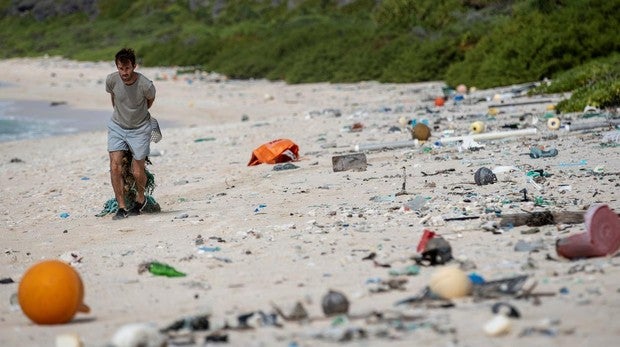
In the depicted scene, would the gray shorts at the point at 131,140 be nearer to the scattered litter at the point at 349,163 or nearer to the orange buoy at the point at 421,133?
the scattered litter at the point at 349,163

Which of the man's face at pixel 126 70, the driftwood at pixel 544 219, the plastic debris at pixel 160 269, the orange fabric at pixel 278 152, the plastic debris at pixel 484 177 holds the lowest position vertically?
the plastic debris at pixel 160 269

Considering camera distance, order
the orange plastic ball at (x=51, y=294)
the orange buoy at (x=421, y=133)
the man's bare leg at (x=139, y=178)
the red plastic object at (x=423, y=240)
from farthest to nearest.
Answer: the orange buoy at (x=421, y=133)
the man's bare leg at (x=139, y=178)
the red plastic object at (x=423, y=240)
the orange plastic ball at (x=51, y=294)

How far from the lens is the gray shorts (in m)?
8.12

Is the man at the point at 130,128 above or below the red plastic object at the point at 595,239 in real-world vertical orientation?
above

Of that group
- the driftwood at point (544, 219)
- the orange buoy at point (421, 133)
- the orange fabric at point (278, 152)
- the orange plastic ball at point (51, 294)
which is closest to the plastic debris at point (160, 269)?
the orange plastic ball at point (51, 294)

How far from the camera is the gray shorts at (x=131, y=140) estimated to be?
8117 millimetres

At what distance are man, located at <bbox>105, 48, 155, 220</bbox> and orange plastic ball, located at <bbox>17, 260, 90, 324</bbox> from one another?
11.3ft

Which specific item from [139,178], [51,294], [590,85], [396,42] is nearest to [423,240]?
[51,294]

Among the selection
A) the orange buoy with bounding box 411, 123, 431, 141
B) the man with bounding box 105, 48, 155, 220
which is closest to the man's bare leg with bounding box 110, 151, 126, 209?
the man with bounding box 105, 48, 155, 220

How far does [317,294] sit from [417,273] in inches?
22.6

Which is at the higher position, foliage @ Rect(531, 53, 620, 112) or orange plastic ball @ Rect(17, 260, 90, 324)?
foliage @ Rect(531, 53, 620, 112)

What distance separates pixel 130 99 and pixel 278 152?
103 inches

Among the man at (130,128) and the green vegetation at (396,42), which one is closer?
the man at (130,128)

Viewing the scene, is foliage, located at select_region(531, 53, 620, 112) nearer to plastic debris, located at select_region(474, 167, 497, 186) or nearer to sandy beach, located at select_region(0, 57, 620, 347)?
sandy beach, located at select_region(0, 57, 620, 347)
